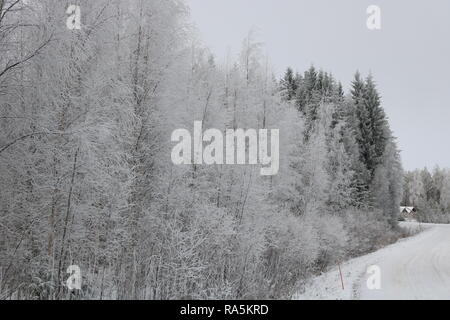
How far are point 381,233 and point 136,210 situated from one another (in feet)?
84.7

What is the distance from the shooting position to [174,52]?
39.0ft

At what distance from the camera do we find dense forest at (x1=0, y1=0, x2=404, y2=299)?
8.34m

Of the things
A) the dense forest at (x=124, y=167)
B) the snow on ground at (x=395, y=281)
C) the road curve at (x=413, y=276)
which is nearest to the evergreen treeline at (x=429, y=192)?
the road curve at (x=413, y=276)

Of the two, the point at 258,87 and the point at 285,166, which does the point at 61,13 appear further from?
the point at 285,166

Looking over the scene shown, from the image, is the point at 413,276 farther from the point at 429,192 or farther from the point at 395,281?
the point at 429,192

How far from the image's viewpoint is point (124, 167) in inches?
373

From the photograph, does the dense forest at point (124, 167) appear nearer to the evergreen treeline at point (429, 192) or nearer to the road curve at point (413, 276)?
the road curve at point (413, 276)

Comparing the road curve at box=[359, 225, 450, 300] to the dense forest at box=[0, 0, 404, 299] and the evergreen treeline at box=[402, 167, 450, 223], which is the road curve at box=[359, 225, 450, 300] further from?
the evergreen treeline at box=[402, 167, 450, 223]

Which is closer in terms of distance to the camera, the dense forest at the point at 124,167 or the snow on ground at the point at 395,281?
the dense forest at the point at 124,167

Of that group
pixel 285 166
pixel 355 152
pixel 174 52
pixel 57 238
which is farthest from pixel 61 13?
pixel 355 152

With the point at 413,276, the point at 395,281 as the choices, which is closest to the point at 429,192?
the point at 413,276

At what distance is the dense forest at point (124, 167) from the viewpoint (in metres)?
8.34

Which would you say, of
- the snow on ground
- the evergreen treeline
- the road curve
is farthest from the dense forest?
the evergreen treeline
